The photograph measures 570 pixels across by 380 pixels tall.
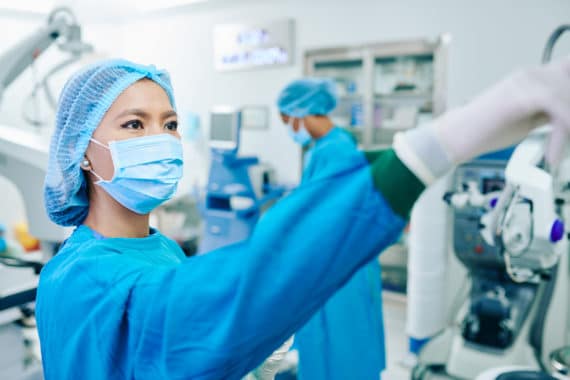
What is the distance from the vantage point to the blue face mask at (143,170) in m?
0.90

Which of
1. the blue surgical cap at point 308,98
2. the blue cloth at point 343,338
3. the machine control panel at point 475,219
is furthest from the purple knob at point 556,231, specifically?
the blue surgical cap at point 308,98

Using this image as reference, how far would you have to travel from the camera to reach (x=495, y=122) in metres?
0.46

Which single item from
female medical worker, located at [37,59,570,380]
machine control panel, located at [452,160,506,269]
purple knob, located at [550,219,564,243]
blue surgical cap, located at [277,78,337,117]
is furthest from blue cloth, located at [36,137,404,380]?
machine control panel, located at [452,160,506,269]

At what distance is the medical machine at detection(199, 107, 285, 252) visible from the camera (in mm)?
3945

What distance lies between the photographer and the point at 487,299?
2.56m

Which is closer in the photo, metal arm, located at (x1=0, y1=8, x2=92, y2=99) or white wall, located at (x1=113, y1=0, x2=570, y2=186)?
metal arm, located at (x1=0, y1=8, x2=92, y2=99)

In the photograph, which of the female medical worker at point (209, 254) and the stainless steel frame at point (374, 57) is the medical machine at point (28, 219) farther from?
the stainless steel frame at point (374, 57)

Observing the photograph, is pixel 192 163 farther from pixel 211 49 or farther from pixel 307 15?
pixel 307 15

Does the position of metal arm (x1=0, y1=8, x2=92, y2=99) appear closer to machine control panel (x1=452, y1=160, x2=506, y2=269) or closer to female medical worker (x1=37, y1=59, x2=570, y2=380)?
female medical worker (x1=37, y1=59, x2=570, y2=380)

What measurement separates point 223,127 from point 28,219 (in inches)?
94.0

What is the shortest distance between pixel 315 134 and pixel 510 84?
1950mm

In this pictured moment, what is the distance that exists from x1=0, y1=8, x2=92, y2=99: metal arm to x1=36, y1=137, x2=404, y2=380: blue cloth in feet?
5.33

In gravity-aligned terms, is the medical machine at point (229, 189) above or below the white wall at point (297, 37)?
below

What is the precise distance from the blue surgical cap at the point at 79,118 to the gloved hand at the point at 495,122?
63 centimetres
